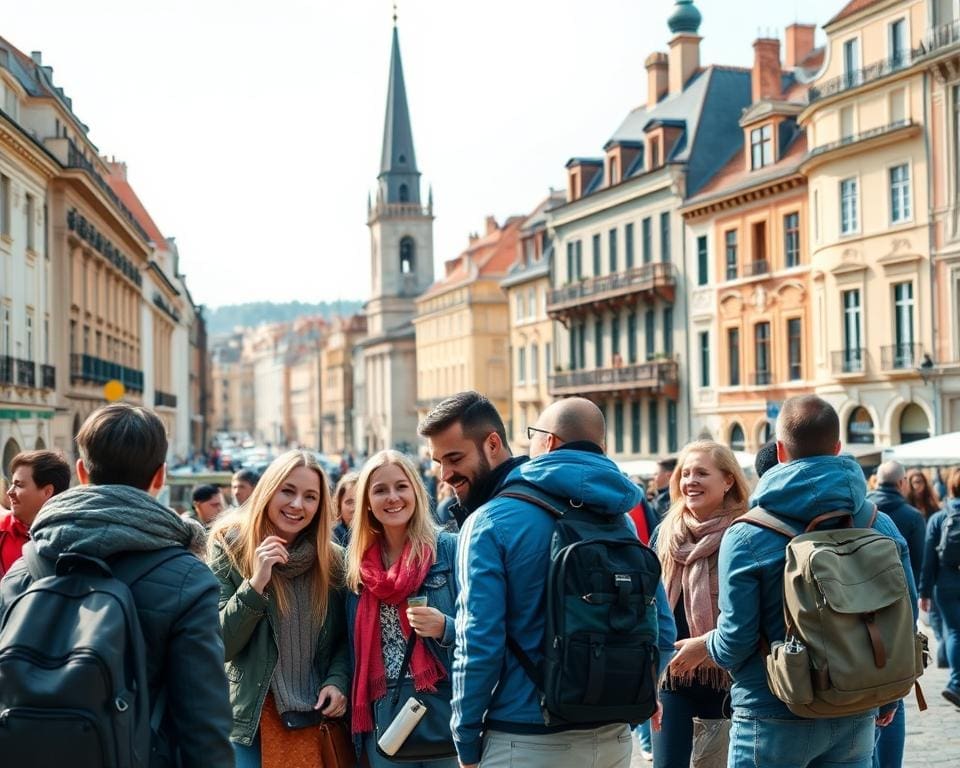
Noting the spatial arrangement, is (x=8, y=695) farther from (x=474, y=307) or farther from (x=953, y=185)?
(x=474, y=307)

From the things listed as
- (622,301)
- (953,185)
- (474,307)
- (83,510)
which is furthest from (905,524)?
(474,307)

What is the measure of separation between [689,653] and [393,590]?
1.26 meters

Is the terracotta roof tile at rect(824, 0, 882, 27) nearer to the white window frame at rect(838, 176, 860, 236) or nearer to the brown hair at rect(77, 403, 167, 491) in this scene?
the white window frame at rect(838, 176, 860, 236)

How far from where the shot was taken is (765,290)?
40812 millimetres

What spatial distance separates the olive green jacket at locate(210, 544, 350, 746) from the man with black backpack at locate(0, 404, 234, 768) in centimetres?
137

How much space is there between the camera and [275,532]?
5492 millimetres

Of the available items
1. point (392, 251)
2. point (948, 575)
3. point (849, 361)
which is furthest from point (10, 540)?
point (392, 251)

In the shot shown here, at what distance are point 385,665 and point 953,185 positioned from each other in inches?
1169

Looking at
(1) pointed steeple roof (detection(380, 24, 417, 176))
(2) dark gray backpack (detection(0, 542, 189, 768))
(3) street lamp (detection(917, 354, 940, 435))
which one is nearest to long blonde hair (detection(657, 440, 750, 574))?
(2) dark gray backpack (detection(0, 542, 189, 768))

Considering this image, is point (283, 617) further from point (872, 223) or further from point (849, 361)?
point (849, 361)

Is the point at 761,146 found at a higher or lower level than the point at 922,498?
higher

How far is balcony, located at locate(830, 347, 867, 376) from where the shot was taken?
34969mm

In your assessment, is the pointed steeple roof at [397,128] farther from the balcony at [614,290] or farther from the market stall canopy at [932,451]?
the market stall canopy at [932,451]

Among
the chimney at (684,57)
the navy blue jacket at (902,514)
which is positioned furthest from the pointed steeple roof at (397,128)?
the navy blue jacket at (902,514)
